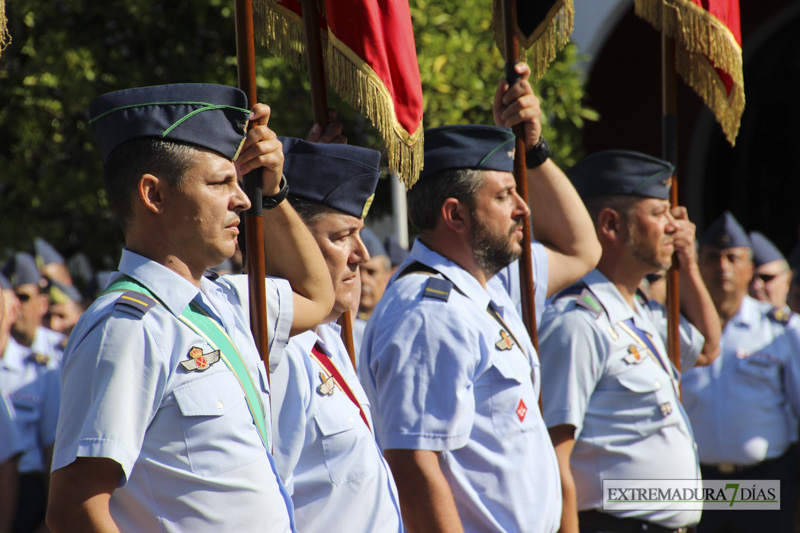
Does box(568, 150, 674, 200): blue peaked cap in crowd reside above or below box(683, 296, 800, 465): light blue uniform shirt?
above

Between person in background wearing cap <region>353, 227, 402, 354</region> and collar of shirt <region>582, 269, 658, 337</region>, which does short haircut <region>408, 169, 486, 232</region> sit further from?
person in background wearing cap <region>353, 227, 402, 354</region>

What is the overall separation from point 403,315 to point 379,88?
2.30ft

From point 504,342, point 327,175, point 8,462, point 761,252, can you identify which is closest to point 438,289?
point 504,342

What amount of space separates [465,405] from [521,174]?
1.04m

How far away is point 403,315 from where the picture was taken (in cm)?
320

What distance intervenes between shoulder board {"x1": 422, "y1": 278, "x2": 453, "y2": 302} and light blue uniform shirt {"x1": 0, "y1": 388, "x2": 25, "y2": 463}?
114 inches

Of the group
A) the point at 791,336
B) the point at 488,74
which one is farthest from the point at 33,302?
the point at 791,336

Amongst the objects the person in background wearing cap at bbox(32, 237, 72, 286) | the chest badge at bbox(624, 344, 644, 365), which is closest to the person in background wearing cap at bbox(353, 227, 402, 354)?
the person in background wearing cap at bbox(32, 237, 72, 286)

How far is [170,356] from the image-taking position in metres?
2.14

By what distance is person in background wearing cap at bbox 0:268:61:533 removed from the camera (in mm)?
5977

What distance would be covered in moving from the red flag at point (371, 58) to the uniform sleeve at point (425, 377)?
432 mm

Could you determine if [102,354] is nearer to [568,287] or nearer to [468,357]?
[468,357]

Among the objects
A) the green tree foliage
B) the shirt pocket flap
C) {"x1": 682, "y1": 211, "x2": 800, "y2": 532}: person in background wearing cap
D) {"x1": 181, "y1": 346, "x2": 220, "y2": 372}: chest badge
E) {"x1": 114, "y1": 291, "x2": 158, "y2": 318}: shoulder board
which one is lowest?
{"x1": 682, "y1": 211, "x2": 800, "y2": 532}: person in background wearing cap

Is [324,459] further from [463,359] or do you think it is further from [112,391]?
[112,391]
